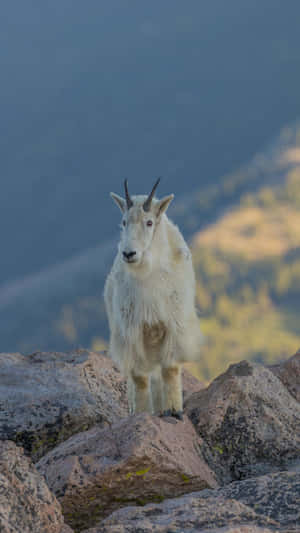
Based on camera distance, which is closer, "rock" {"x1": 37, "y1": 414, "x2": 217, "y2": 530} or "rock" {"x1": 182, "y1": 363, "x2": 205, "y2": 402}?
"rock" {"x1": 37, "y1": 414, "x2": 217, "y2": 530}

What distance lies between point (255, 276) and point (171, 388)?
8974cm

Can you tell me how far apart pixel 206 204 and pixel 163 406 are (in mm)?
118232

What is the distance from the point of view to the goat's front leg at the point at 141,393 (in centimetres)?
841

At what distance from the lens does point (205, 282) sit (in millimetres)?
77125

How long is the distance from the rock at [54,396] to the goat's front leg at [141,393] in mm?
471

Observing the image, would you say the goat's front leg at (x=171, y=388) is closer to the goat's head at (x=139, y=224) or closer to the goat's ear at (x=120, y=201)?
the goat's head at (x=139, y=224)

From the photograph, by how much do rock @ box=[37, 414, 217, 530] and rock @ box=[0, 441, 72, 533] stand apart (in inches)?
34.3

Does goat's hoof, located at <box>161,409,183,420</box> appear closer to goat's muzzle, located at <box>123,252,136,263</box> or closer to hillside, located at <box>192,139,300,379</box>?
goat's muzzle, located at <box>123,252,136,263</box>

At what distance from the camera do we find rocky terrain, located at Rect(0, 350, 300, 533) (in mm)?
4281

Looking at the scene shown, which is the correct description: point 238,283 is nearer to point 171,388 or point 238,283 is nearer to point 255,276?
point 255,276

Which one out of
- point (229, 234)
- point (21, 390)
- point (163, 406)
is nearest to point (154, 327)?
point (163, 406)

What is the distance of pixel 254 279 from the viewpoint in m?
96.2

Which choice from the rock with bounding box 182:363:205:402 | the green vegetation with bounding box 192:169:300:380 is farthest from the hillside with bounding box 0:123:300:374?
the rock with bounding box 182:363:205:402

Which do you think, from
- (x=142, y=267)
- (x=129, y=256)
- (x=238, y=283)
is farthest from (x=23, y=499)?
(x=238, y=283)
